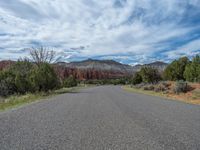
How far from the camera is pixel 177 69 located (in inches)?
2430

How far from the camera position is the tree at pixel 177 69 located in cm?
6138

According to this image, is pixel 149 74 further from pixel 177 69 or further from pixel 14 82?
pixel 14 82

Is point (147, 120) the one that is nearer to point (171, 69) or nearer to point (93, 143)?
point (93, 143)

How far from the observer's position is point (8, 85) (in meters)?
38.6

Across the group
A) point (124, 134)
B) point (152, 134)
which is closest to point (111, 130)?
point (124, 134)

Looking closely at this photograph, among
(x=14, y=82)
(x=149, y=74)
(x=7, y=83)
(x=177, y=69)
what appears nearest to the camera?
(x=7, y=83)

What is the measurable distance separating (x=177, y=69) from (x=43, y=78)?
34421mm

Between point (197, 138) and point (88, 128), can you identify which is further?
point (88, 128)

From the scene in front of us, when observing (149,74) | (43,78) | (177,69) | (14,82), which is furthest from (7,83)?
(177,69)

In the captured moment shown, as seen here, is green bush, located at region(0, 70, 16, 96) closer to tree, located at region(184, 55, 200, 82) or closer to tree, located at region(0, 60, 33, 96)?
tree, located at region(0, 60, 33, 96)

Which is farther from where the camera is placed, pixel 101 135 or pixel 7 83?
pixel 7 83

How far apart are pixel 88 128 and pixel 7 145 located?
2973 millimetres

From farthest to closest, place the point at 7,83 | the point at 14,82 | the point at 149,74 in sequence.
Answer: the point at 149,74
the point at 14,82
the point at 7,83

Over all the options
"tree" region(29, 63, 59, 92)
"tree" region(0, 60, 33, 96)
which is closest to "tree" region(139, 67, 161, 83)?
"tree" region(29, 63, 59, 92)
